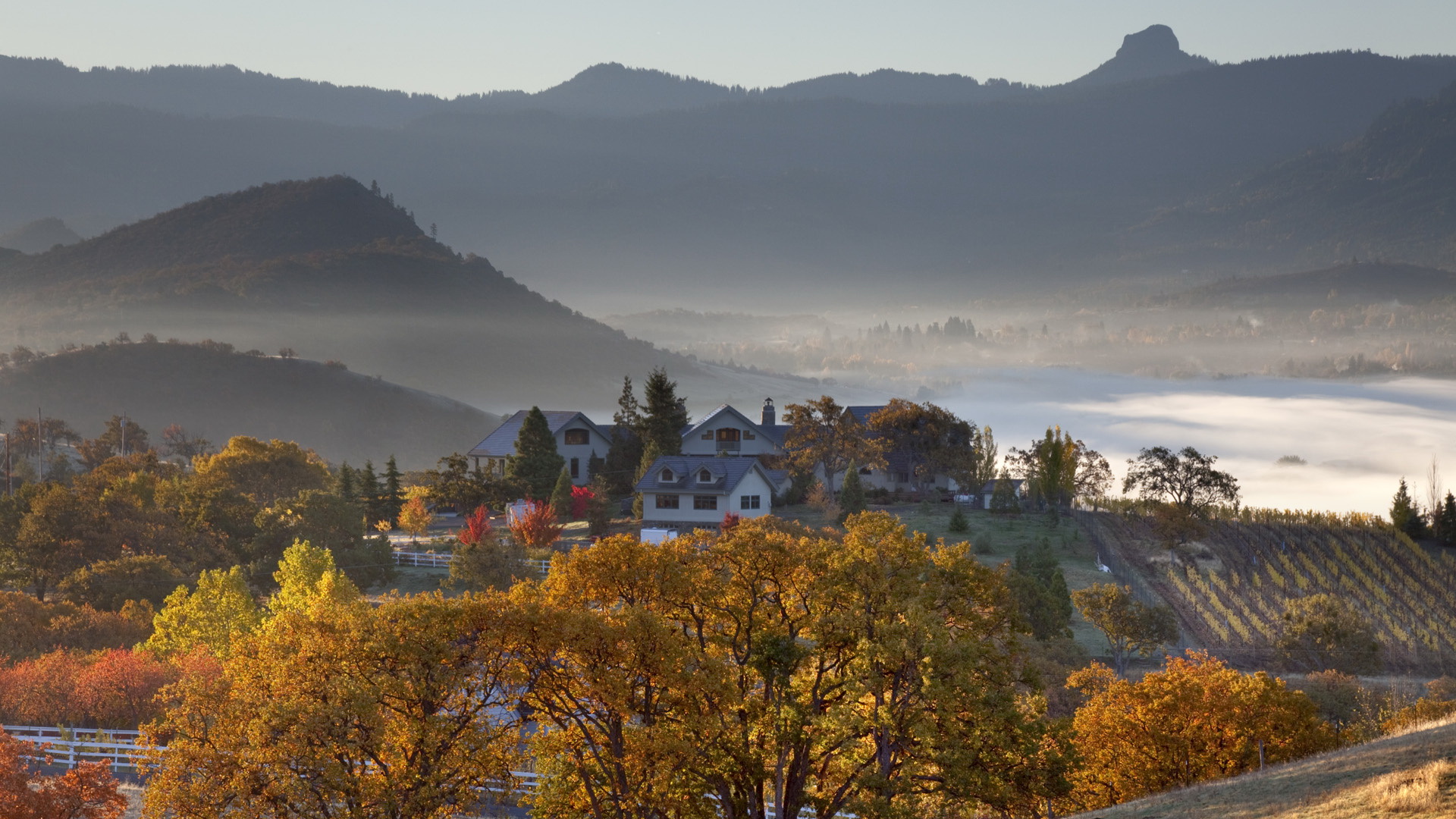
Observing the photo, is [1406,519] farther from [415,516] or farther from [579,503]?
[415,516]

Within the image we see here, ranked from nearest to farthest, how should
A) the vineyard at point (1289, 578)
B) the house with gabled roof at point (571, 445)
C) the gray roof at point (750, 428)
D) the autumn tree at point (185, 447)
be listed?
the vineyard at point (1289, 578)
the gray roof at point (750, 428)
the house with gabled roof at point (571, 445)
the autumn tree at point (185, 447)

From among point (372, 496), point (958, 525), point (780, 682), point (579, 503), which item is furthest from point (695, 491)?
point (780, 682)

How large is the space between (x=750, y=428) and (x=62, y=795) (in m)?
72.0

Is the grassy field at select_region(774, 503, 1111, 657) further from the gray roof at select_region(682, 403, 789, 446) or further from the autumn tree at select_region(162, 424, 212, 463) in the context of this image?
the autumn tree at select_region(162, 424, 212, 463)

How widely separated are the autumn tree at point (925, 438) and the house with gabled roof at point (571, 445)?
24.6m

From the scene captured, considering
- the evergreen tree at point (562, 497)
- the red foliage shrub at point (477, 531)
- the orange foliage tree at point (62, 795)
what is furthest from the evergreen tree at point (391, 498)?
the orange foliage tree at point (62, 795)

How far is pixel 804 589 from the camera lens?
92.7 feet

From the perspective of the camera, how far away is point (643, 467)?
89.2m

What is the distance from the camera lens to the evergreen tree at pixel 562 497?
271 ft

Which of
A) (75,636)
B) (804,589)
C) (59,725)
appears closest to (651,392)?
(75,636)

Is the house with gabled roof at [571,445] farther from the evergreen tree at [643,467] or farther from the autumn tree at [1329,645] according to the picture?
the autumn tree at [1329,645]

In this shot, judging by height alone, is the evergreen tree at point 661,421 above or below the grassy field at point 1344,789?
above

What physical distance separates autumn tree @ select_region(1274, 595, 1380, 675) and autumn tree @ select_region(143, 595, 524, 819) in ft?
147

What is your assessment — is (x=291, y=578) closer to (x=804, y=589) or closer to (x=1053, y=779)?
(x=804, y=589)
